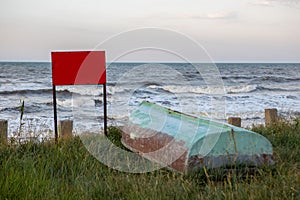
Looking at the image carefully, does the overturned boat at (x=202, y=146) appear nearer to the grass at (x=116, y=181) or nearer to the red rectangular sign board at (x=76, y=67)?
the grass at (x=116, y=181)

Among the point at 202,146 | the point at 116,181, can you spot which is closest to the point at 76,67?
the point at 116,181

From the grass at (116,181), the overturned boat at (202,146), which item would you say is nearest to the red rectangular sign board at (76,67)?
the grass at (116,181)

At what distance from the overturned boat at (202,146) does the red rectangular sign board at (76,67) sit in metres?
1.41

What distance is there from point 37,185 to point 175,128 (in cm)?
185

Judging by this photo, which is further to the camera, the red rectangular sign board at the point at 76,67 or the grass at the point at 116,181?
the red rectangular sign board at the point at 76,67

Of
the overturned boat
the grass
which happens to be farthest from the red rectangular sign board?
the overturned boat

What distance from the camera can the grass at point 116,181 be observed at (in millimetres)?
3359

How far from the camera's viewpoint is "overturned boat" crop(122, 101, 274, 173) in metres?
4.17

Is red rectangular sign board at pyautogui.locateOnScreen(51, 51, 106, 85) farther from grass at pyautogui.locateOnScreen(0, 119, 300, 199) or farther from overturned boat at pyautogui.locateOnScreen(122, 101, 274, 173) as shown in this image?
overturned boat at pyautogui.locateOnScreen(122, 101, 274, 173)

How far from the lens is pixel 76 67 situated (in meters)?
5.68

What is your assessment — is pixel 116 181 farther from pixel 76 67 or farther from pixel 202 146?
pixel 76 67

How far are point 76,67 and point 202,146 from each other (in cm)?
243

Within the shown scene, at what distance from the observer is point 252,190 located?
3.33 m

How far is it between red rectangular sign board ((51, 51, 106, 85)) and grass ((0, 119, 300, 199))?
989mm
